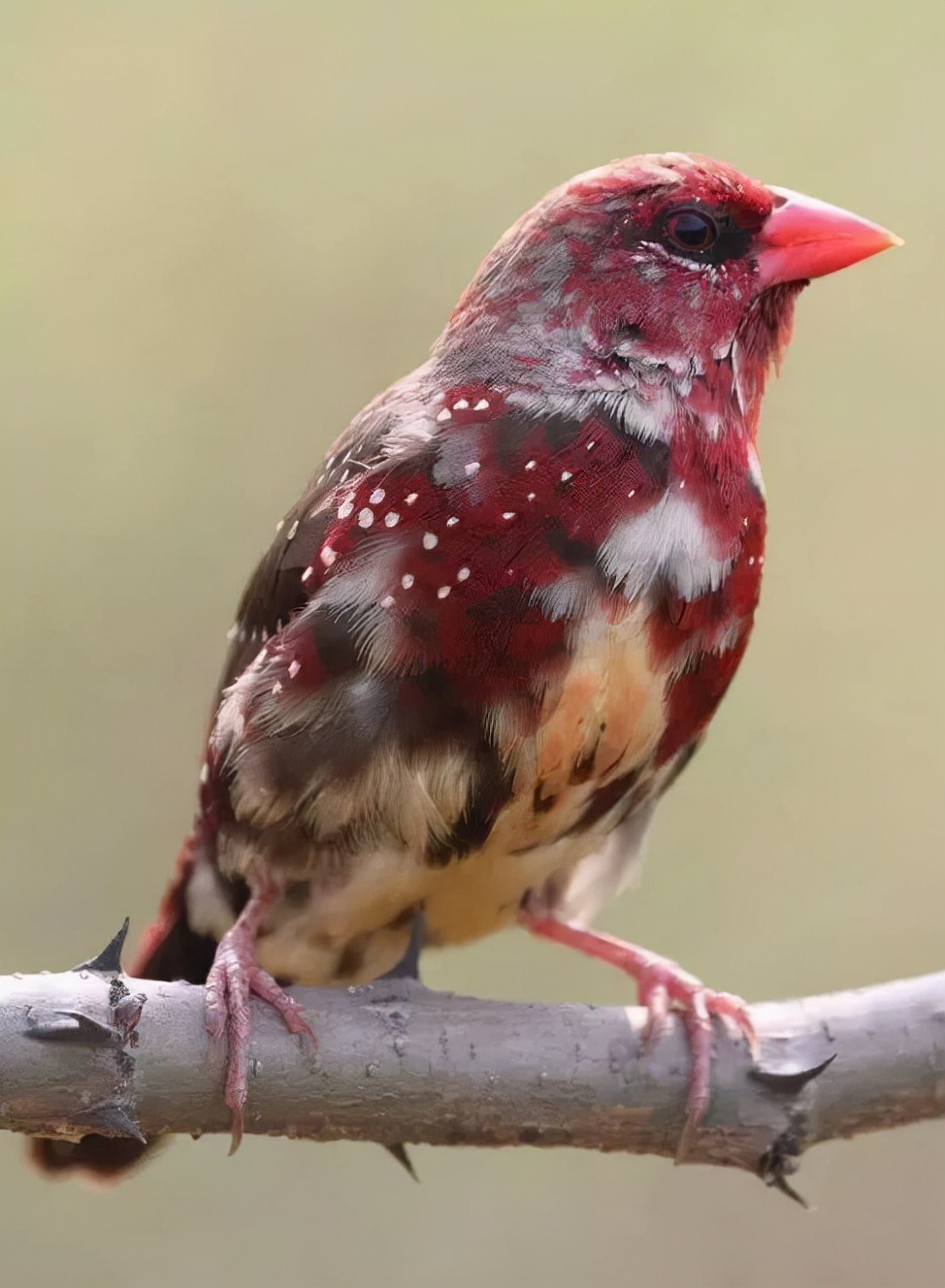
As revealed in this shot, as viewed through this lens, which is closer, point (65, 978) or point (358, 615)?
point (65, 978)

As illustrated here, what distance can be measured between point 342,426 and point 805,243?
1647 millimetres

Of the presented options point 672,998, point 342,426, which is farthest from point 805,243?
point 342,426

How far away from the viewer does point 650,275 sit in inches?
87.1

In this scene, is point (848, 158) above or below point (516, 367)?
above

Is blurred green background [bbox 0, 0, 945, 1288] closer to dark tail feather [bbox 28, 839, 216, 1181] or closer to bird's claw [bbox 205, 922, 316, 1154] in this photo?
dark tail feather [bbox 28, 839, 216, 1181]

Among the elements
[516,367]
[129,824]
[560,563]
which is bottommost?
[129,824]

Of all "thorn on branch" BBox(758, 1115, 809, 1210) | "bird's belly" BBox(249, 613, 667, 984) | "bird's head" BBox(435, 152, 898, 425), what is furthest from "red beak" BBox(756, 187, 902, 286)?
"thorn on branch" BBox(758, 1115, 809, 1210)

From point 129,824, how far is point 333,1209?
3.55 ft

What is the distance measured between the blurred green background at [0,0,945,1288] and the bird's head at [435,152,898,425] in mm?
1320

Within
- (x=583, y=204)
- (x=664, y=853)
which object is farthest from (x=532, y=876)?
(x=664, y=853)

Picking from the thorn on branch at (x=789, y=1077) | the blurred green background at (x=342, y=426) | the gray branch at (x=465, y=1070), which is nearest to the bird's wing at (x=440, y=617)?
the gray branch at (x=465, y=1070)

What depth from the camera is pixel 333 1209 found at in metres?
3.88

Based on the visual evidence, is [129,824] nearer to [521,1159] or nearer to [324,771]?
[521,1159]

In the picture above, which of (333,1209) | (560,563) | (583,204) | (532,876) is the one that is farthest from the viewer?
(333,1209)
